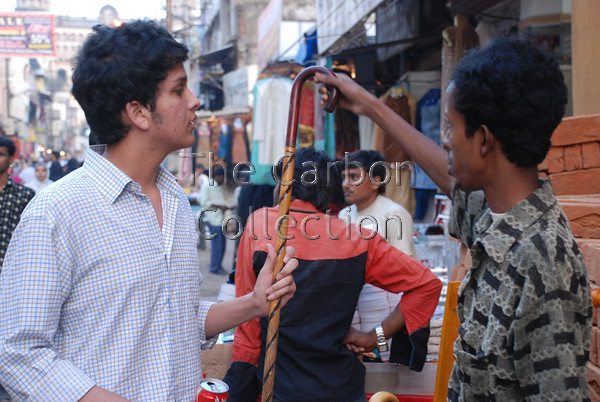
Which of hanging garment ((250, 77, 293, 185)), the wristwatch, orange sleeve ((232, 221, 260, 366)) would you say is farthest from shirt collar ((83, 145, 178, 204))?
hanging garment ((250, 77, 293, 185))

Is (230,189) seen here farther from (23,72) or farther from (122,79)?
(23,72)

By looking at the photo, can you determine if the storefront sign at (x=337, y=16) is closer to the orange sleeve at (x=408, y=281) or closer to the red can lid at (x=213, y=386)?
the orange sleeve at (x=408, y=281)

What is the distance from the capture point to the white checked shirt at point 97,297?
59.0 inches

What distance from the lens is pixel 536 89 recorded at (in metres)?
1.45

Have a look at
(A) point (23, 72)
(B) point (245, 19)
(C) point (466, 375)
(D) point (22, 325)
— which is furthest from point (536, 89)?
(A) point (23, 72)

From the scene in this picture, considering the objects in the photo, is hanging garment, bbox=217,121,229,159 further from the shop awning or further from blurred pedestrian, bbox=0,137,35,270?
blurred pedestrian, bbox=0,137,35,270

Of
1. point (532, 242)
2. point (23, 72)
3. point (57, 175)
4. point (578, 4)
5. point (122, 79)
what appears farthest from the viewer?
→ point (23, 72)

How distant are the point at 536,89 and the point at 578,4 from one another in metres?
3.16

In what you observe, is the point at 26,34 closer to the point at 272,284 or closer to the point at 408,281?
the point at 408,281

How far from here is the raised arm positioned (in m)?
2.11

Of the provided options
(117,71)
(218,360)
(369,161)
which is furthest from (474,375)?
(369,161)

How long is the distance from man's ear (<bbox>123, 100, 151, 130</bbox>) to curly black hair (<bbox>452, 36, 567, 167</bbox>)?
926 mm

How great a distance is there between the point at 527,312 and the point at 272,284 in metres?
0.89

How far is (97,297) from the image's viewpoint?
63.2 inches
